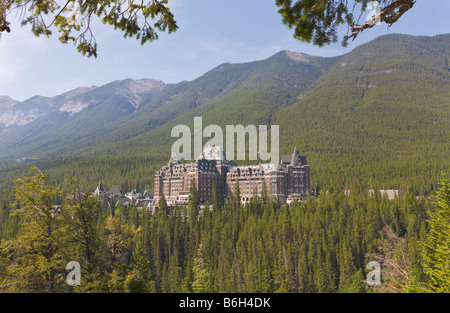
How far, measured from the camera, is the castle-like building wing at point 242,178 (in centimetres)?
11525

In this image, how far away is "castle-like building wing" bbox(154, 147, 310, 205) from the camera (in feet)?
378

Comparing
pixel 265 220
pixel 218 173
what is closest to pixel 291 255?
pixel 265 220

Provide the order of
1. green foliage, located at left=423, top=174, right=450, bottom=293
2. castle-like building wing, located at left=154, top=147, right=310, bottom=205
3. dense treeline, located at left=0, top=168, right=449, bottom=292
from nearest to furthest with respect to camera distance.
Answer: green foliage, located at left=423, top=174, right=450, bottom=293, dense treeline, located at left=0, top=168, right=449, bottom=292, castle-like building wing, located at left=154, top=147, right=310, bottom=205

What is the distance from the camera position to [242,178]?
401 ft

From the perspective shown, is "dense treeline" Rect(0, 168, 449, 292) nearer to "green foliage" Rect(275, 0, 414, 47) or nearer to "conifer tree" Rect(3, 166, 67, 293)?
"conifer tree" Rect(3, 166, 67, 293)

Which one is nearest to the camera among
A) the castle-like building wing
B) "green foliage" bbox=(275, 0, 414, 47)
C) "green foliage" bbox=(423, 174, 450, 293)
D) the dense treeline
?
"green foliage" bbox=(275, 0, 414, 47)

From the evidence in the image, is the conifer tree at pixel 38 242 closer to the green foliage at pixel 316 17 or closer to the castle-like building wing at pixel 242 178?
the green foliage at pixel 316 17

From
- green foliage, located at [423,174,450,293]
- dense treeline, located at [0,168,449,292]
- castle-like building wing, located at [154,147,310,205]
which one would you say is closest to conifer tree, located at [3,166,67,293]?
dense treeline, located at [0,168,449,292]

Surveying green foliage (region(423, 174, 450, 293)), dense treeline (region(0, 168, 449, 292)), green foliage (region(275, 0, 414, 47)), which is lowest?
dense treeline (region(0, 168, 449, 292))

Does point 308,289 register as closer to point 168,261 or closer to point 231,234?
point 231,234

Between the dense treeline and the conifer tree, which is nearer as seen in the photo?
the conifer tree

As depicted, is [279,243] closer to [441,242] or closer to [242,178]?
[242,178]

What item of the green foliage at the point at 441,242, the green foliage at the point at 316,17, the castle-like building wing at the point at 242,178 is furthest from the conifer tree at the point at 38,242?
the castle-like building wing at the point at 242,178

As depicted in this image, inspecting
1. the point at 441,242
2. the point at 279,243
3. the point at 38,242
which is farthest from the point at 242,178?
the point at 38,242
